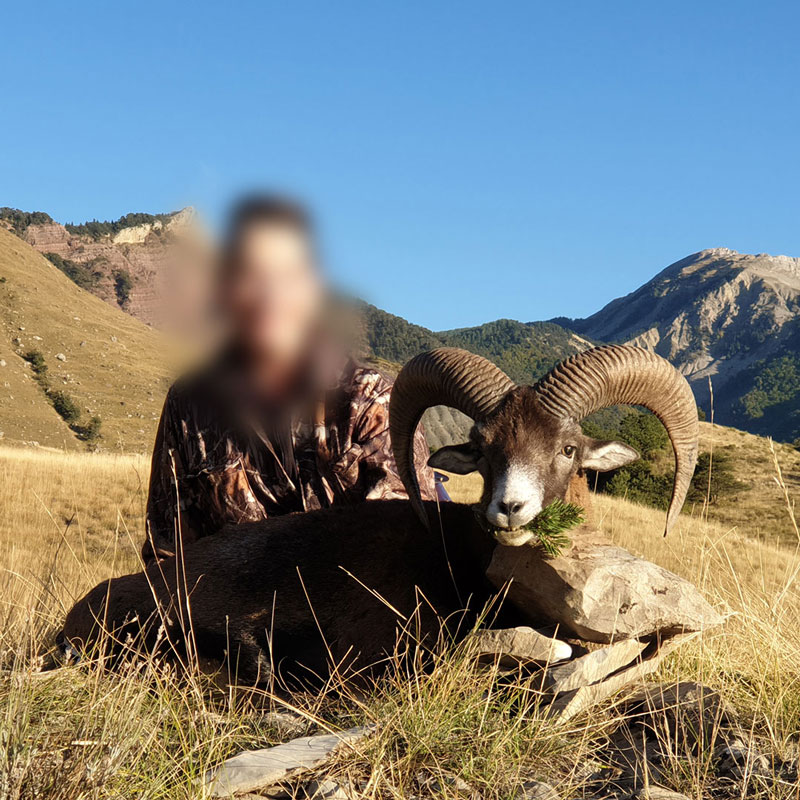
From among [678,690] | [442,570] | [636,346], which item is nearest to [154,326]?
[442,570]

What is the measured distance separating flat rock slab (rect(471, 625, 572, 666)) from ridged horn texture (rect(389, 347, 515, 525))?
1.02m

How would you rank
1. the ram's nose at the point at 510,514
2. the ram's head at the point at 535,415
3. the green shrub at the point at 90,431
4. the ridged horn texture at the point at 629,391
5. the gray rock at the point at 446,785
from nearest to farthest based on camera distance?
the gray rock at the point at 446,785 < the ram's nose at the point at 510,514 < the ram's head at the point at 535,415 < the ridged horn texture at the point at 629,391 < the green shrub at the point at 90,431

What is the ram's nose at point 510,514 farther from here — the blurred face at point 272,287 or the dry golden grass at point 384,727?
the blurred face at point 272,287

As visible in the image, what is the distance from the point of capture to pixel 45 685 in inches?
160

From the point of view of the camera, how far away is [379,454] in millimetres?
6773

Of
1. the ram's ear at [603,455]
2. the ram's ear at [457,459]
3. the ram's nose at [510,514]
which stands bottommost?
the ram's nose at [510,514]

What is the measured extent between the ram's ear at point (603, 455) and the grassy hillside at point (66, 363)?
6935 cm

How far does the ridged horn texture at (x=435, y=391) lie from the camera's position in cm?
569

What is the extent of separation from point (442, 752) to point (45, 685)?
72.9 inches

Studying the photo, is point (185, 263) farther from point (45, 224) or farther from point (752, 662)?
point (45, 224)

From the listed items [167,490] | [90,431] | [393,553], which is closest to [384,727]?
[393,553]

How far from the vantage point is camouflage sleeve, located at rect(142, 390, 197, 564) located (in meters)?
6.89

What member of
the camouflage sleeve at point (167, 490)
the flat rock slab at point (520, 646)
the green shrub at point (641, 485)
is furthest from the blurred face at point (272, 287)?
the green shrub at point (641, 485)

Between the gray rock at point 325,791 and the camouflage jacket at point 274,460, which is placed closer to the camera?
the gray rock at point 325,791
